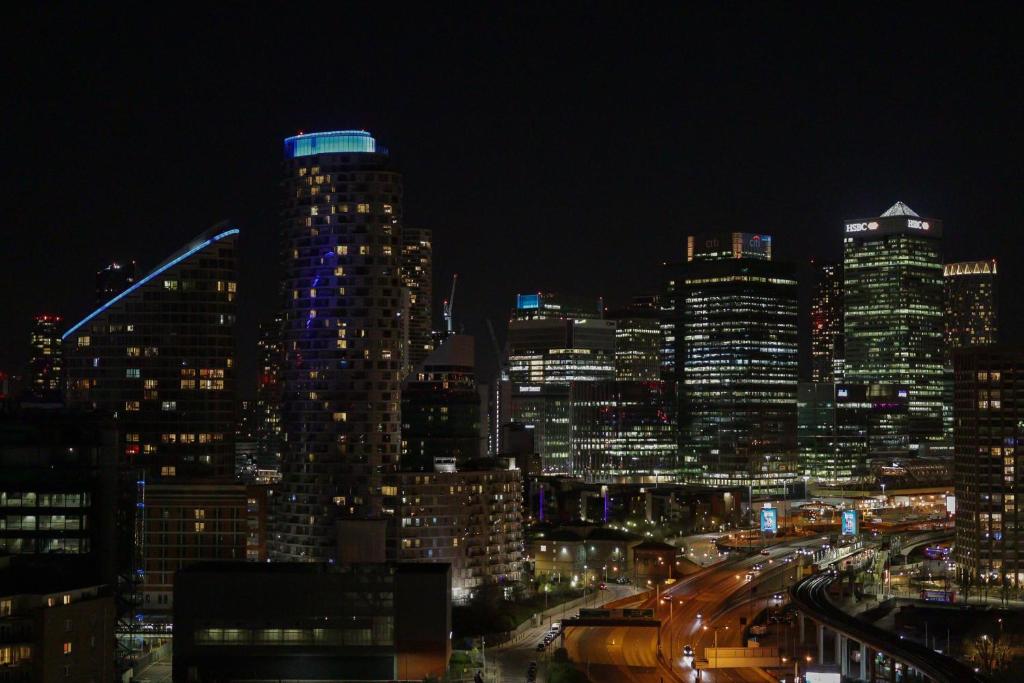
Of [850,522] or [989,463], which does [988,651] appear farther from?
[850,522]

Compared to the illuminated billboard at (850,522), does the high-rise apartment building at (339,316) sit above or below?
above

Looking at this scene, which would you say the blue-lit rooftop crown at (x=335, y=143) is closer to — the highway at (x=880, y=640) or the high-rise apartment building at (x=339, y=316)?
the high-rise apartment building at (x=339, y=316)

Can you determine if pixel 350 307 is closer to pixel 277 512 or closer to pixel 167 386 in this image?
pixel 277 512

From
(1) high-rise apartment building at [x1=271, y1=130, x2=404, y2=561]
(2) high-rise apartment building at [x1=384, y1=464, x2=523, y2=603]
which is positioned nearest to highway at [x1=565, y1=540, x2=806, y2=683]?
(2) high-rise apartment building at [x1=384, y1=464, x2=523, y2=603]

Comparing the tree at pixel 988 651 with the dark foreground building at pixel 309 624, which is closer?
the dark foreground building at pixel 309 624

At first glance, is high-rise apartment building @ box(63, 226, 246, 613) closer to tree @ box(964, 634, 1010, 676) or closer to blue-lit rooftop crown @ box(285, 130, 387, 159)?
blue-lit rooftop crown @ box(285, 130, 387, 159)

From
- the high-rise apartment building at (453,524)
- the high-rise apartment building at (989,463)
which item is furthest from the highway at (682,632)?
the high-rise apartment building at (989,463)

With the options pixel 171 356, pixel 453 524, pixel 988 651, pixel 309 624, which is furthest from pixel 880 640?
pixel 171 356
